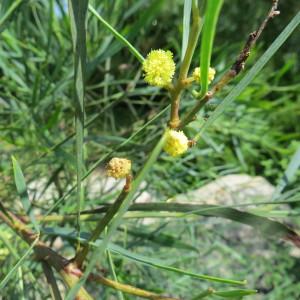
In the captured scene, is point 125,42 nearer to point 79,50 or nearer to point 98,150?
point 79,50

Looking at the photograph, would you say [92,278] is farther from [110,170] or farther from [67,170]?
[67,170]

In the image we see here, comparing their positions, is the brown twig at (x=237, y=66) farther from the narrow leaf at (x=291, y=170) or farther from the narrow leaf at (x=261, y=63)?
the narrow leaf at (x=291, y=170)

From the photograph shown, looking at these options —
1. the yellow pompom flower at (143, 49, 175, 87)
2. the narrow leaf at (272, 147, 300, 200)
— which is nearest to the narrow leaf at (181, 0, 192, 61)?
the yellow pompom flower at (143, 49, 175, 87)

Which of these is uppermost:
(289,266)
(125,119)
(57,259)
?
(125,119)

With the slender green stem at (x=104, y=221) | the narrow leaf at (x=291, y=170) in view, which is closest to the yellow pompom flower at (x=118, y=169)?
the slender green stem at (x=104, y=221)

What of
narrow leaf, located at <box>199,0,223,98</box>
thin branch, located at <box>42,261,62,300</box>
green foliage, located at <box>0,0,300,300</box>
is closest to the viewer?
narrow leaf, located at <box>199,0,223,98</box>

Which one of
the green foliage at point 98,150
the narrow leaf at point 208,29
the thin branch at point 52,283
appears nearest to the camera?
the narrow leaf at point 208,29

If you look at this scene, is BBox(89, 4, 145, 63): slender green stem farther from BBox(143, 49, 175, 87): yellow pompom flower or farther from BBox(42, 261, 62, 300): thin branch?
BBox(42, 261, 62, 300): thin branch

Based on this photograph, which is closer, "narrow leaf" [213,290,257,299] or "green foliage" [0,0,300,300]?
"narrow leaf" [213,290,257,299]

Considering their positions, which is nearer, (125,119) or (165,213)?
(165,213)

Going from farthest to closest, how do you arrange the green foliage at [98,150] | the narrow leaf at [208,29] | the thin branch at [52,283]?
the green foliage at [98,150], the thin branch at [52,283], the narrow leaf at [208,29]

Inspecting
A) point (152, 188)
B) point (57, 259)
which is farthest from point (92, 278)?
point (152, 188)
